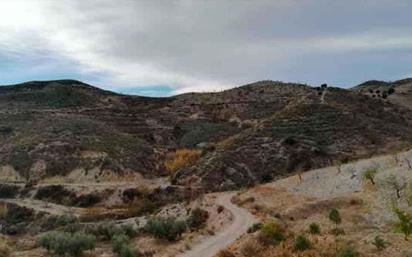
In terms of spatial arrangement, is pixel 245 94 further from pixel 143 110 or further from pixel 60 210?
pixel 60 210

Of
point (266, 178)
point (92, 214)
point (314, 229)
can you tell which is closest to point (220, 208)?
point (92, 214)

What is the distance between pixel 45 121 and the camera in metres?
92.0

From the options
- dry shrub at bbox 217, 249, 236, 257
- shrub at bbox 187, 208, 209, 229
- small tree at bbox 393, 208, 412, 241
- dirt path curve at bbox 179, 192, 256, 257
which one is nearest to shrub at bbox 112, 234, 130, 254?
dirt path curve at bbox 179, 192, 256, 257

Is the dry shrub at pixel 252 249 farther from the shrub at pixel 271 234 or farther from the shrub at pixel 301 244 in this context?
the shrub at pixel 301 244

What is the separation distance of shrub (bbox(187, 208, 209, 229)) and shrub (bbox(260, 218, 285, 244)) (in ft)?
41.0

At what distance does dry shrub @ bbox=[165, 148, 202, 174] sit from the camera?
73.7m

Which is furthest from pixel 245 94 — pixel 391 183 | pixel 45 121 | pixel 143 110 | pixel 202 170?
pixel 391 183

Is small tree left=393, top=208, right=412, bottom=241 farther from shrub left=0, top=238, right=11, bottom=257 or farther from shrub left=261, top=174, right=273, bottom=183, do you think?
shrub left=261, top=174, right=273, bottom=183

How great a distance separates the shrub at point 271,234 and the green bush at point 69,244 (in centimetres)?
1064

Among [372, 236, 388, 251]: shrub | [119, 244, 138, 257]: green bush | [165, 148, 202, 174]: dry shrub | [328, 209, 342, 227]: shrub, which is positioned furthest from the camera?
[165, 148, 202, 174]: dry shrub

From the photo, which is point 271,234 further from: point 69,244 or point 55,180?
point 55,180

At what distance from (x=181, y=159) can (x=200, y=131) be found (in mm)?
19047

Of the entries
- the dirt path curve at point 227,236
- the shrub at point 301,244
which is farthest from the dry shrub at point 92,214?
the shrub at point 301,244

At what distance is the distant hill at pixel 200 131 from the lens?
65062 millimetres
